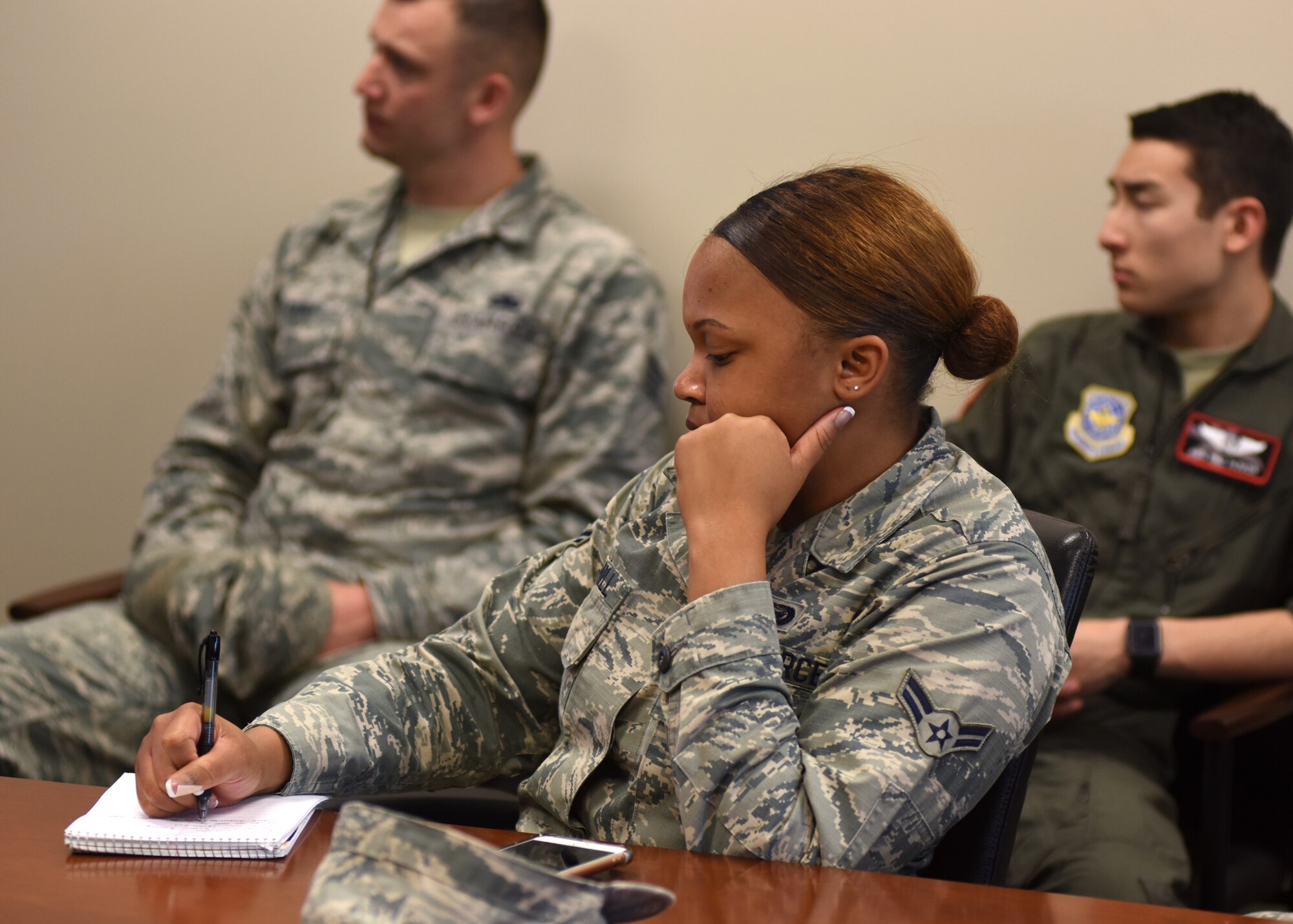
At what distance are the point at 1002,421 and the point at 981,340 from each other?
41.8 inches

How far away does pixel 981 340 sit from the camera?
1.18 m

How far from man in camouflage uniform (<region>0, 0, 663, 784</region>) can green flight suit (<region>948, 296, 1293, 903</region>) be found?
69 centimetres

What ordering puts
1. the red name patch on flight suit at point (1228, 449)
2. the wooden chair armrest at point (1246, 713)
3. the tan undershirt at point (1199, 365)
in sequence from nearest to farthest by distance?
the wooden chair armrest at point (1246, 713)
the red name patch on flight suit at point (1228, 449)
the tan undershirt at point (1199, 365)

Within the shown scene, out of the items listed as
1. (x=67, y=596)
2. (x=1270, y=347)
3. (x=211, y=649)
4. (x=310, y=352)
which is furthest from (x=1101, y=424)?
(x=67, y=596)

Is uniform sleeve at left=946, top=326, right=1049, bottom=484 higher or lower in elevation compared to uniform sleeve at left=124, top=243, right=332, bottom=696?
higher

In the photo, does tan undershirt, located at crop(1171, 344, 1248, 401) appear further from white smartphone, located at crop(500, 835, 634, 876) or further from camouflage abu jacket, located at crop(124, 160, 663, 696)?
white smartphone, located at crop(500, 835, 634, 876)

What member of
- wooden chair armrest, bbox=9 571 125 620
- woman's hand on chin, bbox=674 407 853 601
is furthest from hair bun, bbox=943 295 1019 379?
wooden chair armrest, bbox=9 571 125 620

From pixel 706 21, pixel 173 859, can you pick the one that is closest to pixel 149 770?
pixel 173 859

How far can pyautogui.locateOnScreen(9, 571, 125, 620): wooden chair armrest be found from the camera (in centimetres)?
224

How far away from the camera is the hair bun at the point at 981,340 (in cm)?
118

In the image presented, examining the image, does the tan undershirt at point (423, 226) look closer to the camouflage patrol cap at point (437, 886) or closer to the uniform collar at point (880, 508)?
the uniform collar at point (880, 508)

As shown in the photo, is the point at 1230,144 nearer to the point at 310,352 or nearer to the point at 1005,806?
the point at 1005,806

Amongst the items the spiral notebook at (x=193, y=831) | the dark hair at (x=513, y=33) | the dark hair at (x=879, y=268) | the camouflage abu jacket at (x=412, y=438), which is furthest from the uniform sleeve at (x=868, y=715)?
Answer: the dark hair at (x=513, y=33)

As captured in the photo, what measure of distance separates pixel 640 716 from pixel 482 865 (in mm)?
467
